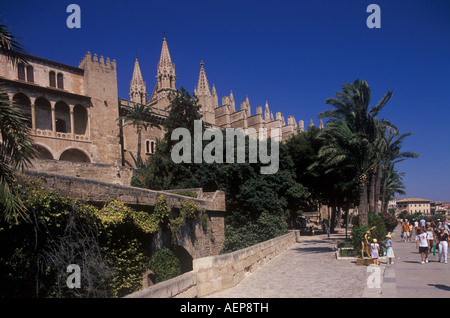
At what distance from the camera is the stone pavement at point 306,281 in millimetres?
8078

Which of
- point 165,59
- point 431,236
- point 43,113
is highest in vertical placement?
point 165,59

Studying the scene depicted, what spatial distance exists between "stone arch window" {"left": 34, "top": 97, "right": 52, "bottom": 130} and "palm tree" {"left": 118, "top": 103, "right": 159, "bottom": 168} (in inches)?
265

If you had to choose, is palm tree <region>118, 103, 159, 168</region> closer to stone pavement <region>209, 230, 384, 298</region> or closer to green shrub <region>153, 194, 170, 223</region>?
green shrub <region>153, 194, 170, 223</region>

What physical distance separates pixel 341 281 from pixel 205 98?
1940 inches

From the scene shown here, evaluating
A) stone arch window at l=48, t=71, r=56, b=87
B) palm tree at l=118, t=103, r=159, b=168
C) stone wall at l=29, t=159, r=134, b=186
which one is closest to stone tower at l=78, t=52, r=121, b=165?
palm tree at l=118, t=103, r=159, b=168

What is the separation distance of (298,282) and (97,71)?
2897 centimetres

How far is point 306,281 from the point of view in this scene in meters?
9.62

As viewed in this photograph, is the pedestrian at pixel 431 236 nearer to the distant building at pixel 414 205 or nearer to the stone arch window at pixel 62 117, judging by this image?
the stone arch window at pixel 62 117

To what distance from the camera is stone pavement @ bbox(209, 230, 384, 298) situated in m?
8.08

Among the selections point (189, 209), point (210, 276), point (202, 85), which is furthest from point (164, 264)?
point (202, 85)

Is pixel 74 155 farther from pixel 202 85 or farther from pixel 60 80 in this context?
pixel 202 85

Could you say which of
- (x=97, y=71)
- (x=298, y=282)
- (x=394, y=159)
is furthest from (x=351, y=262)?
(x=97, y=71)

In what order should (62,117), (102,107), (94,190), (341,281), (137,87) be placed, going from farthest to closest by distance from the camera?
(137,87), (102,107), (62,117), (341,281), (94,190)

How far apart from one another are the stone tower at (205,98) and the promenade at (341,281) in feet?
142
